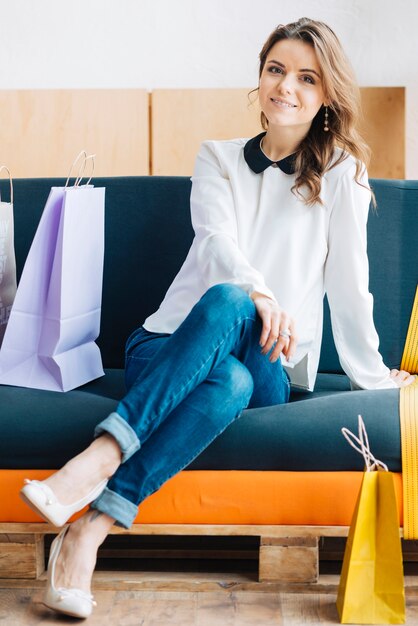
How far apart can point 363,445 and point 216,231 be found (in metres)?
0.58

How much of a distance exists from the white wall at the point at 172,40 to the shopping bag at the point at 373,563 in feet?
8.72

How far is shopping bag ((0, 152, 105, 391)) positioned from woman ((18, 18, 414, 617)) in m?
0.15

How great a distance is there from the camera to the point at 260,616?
4.95ft

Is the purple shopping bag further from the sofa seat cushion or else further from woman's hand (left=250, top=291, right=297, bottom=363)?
woman's hand (left=250, top=291, right=297, bottom=363)

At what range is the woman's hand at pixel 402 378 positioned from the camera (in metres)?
1.98

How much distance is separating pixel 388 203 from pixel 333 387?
1.73 ft

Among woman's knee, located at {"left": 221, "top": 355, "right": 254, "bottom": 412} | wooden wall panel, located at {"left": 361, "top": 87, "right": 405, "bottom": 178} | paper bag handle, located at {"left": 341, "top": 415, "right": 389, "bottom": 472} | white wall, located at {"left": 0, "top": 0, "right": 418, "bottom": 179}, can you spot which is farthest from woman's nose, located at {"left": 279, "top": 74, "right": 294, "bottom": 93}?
white wall, located at {"left": 0, "top": 0, "right": 418, "bottom": 179}

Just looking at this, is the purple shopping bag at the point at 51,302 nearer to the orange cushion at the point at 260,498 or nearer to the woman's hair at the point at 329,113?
the orange cushion at the point at 260,498

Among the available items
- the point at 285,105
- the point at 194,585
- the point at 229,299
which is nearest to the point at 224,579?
the point at 194,585

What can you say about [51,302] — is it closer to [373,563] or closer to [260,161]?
[260,161]

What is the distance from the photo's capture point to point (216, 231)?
1853 mm

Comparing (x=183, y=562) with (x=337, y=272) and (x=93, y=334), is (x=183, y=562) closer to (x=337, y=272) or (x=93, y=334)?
(x=93, y=334)

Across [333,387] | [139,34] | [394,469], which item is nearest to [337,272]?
[333,387]

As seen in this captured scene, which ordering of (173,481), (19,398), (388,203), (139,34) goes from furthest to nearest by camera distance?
(139,34) < (388,203) < (19,398) < (173,481)
